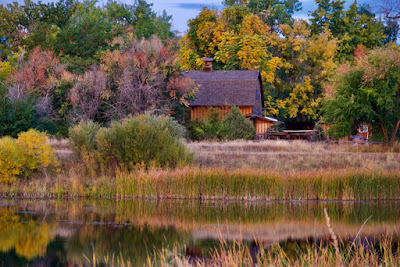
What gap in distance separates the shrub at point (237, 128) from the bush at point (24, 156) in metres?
18.2

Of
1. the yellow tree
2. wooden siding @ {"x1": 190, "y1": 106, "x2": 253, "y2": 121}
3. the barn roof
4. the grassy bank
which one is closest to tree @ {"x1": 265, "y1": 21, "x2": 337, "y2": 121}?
the yellow tree

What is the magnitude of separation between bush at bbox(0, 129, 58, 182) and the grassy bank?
0.70 meters

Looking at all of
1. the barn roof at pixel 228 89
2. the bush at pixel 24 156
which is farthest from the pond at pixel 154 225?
the barn roof at pixel 228 89

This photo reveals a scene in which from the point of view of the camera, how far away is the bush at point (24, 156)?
2423 centimetres

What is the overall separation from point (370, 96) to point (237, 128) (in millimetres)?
10241

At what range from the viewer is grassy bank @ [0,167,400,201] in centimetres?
2341

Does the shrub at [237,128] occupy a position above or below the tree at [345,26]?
below

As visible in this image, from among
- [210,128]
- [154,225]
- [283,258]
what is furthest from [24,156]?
[210,128]

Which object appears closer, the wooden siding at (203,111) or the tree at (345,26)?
the wooden siding at (203,111)

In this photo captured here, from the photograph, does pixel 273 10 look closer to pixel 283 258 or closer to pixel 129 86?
pixel 129 86

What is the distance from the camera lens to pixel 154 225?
739 inches

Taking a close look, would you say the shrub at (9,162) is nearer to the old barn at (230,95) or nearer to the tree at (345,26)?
the old barn at (230,95)

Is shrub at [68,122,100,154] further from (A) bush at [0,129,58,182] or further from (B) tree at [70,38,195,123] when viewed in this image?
(B) tree at [70,38,195,123]

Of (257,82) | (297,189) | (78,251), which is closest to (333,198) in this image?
(297,189)
